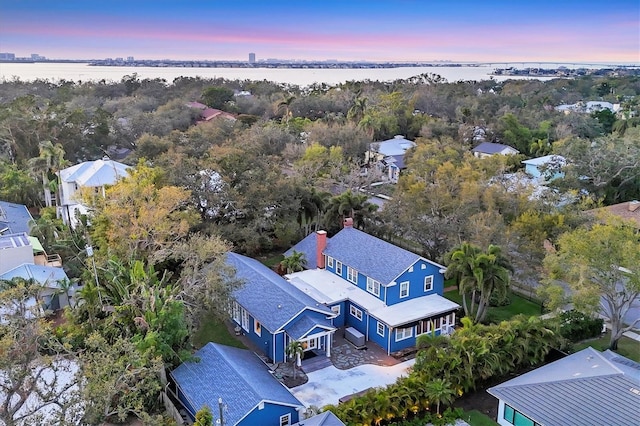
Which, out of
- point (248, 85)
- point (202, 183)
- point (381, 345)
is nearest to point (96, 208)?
point (202, 183)

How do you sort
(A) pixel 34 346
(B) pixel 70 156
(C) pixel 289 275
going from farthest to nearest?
1. (B) pixel 70 156
2. (C) pixel 289 275
3. (A) pixel 34 346

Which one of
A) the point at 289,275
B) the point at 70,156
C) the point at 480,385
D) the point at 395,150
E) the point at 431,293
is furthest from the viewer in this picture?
the point at 395,150

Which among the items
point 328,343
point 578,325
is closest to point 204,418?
point 328,343

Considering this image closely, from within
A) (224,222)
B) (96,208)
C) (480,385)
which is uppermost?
(96,208)

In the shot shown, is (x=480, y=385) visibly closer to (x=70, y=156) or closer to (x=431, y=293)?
(x=431, y=293)

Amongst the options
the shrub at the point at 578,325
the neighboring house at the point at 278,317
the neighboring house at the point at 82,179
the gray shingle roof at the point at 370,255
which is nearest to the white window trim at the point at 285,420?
the neighboring house at the point at 278,317

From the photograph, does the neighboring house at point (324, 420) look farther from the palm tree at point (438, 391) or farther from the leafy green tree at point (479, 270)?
the leafy green tree at point (479, 270)

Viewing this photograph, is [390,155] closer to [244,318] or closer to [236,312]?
[236,312]
